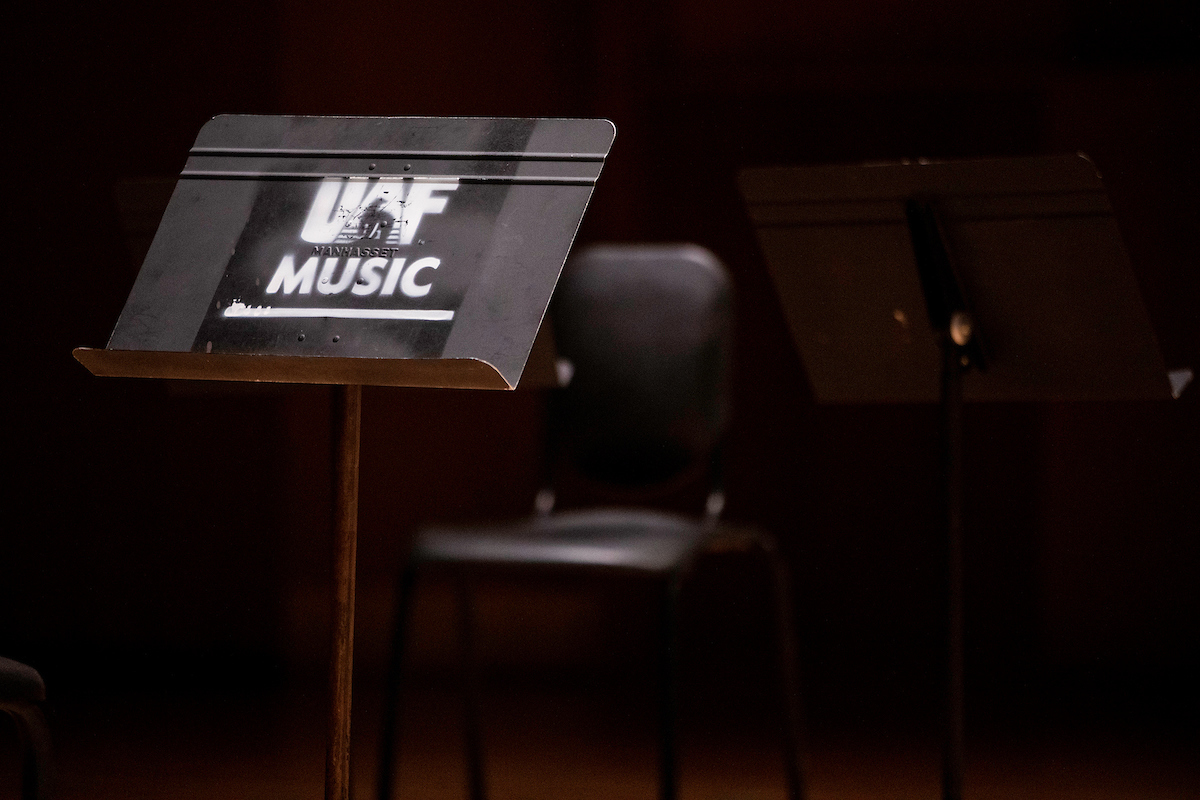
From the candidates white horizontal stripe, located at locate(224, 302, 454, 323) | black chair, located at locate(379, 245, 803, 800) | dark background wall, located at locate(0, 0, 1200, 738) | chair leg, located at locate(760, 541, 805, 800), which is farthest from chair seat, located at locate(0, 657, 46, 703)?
dark background wall, located at locate(0, 0, 1200, 738)

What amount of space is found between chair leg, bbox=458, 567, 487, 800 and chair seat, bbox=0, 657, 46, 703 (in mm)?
973

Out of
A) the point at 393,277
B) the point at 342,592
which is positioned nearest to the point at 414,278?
the point at 393,277

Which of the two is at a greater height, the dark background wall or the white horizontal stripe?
the dark background wall

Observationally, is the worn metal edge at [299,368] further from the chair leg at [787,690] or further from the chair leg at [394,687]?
the chair leg at [787,690]

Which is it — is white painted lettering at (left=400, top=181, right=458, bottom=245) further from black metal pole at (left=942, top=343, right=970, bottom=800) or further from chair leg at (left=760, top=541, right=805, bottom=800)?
chair leg at (left=760, top=541, right=805, bottom=800)

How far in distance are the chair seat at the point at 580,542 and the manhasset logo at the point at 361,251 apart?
0.72m

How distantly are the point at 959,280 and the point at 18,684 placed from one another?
109 cm

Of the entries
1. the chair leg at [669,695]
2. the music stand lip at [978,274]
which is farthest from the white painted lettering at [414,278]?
the chair leg at [669,695]

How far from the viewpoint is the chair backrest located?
2.32 meters

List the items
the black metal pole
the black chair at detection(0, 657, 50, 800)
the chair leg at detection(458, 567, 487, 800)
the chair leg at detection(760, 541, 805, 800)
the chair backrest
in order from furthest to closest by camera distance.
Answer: the chair backrest
the chair leg at detection(458, 567, 487, 800)
the chair leg at detection(760, 541, 805, 800)
the black metal pole
the black chair at detection(0, 657, 50, 800)

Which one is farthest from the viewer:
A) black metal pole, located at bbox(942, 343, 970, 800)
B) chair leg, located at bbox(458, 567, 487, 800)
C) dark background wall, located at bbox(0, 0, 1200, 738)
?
→ dark background wall, located at bbox(0, 0, 1200, 738)

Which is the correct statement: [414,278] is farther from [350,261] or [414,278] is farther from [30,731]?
[30,731]

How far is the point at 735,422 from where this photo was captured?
11.9 ft

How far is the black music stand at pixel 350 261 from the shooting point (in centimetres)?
119
